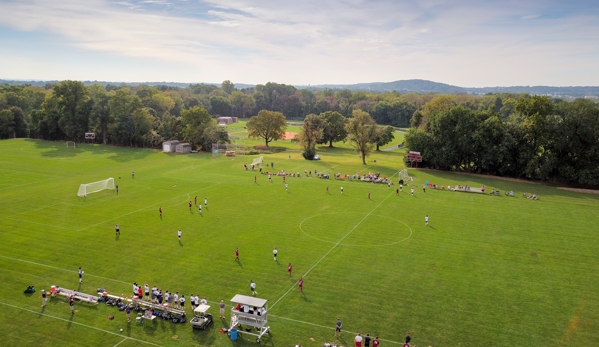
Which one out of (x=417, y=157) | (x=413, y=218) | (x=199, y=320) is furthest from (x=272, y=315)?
(x=417, y=157)

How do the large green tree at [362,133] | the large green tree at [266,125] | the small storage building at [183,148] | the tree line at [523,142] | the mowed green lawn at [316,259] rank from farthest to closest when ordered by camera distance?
1. the large green tree at [266,125]
2. the small storage building at [183,148]
3. the large green tree at [362,133]
4. the tree line at [523,142]
5. the mowed green lawn at [316,259]

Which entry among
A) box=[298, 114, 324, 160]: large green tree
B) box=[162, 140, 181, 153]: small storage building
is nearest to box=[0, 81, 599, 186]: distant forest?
box=[162, 140, 181, 153]: small storage building

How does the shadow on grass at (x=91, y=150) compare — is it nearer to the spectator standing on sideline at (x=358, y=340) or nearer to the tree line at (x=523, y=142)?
the tree line at (x=523, y=142)

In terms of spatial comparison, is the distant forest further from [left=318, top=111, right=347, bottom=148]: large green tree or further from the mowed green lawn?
[left=318, top=111, right=347, bottom=148]: large green tree

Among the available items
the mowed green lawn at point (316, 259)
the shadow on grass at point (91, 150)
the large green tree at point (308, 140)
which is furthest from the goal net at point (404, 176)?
the shadow on grass at point (91, 150)

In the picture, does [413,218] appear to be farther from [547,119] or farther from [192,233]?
[547,119]

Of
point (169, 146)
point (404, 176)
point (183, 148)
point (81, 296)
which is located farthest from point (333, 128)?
point (81, 296)

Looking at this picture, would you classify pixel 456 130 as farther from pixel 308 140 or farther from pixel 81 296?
pixel 81 296
